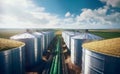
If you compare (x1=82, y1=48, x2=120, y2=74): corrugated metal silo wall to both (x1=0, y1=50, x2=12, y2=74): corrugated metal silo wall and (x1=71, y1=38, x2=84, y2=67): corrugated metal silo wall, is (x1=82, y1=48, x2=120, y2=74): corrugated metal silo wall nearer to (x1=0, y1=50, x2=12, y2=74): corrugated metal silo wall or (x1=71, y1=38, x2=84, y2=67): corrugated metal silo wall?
(x1=0, y1=50, x2=12, y2=74): corrugated metal silo wall

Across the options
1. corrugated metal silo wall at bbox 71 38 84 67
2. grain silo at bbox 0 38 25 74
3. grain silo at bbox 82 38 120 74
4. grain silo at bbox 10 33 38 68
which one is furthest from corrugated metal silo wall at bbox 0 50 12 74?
corrugated metal silo wall at bbox 71 38 84 67

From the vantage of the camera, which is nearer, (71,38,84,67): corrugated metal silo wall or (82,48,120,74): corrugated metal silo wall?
(82,48,120,74): corrugated metal silo wall

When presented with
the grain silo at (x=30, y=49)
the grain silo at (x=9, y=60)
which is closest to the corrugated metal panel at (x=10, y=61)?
the grain silo at (x=9, y=60)

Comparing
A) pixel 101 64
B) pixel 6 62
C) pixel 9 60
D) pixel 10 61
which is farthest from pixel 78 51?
pixel 6 62

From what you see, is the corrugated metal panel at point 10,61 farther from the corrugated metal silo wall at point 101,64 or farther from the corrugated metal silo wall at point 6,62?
the corrugated metal silo wall at point 101,64

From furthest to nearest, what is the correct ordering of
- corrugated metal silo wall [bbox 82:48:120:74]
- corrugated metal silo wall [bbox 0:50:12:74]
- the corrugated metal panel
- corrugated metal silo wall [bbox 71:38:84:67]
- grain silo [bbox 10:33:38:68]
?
grain silo [bbox 10:33:38:68]
corrugated metal silo wall [bbox 71:38:84:67]
the corrugated metal panel
corrugated metal silo wall [bbox 0:50:12:74]
corrugated metal silo wall [bbox 82:48:120:74]

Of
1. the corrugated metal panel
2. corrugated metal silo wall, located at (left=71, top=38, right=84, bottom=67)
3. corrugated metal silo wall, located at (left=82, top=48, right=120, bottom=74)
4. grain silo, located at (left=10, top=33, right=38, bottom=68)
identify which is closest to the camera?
corrugated metal silo wall, located at (left=82, top=48, right=120, bottom=74)

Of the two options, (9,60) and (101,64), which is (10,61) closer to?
(9,60)

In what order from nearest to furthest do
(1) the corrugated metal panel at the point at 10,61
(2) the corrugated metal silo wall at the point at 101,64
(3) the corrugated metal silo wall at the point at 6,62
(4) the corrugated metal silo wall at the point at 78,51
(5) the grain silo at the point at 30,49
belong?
(2) the corrugated metal silo wall at the point at 101,64, (3) the corrugated metal silo wall at the point at 6,62, (1) the corrugated metal panel at the point at 10,61, (4) the corrugated metal silo wall at the point at 78,51, (5) the grain silo at the point at 30,49

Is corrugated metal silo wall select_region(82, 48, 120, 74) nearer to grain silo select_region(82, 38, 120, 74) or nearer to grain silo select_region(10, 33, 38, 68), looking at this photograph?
grain silo select_region(82, 38, 120, 74)

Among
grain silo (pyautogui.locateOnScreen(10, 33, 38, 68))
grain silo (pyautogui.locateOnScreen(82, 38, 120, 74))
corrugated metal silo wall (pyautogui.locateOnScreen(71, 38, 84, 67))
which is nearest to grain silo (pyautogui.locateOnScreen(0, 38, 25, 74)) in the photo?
grain silo (pyautogui.locateOnScreen(10, 33, 38, 68))

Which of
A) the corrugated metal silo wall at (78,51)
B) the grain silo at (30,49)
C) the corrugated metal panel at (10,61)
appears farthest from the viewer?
the grain silo at (30,49)

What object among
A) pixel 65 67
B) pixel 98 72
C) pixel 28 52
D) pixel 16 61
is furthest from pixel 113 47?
pixel 28 52

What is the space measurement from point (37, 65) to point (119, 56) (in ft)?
52.2
